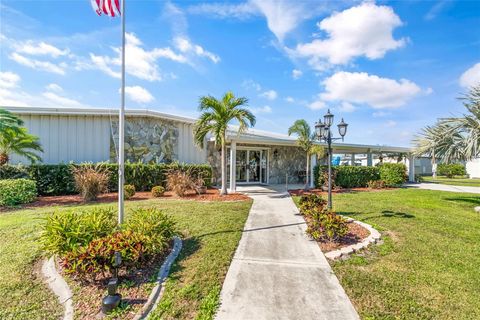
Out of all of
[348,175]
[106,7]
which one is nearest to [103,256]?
[106,7]

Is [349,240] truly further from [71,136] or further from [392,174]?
[71,136]

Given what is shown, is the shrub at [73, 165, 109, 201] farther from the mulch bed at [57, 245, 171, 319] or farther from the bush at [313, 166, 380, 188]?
the bush at [313, 166, 380, 188]

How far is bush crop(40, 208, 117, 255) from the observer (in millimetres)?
3671

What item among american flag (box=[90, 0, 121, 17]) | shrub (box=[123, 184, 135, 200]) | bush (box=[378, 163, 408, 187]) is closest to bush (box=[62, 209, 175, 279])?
american flag (box=[90, 0, 121, 17])

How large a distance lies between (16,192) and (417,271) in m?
11.7

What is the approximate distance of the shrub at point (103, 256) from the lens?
3.20m

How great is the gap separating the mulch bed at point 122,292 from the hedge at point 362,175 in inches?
459

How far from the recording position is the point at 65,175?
1026 centimetres

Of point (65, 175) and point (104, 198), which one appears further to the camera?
point (65, 175)

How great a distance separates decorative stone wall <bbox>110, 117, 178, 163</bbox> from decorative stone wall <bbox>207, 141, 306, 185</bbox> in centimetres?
239

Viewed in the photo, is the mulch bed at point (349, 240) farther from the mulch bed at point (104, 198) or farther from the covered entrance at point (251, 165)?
the covered entrance at point (251, 165)

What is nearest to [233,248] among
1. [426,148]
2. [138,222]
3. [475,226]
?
[138,222]

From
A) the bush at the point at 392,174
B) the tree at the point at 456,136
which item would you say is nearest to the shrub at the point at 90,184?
the tree at the point at 456,136

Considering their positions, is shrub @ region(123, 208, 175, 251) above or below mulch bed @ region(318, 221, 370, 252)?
above
